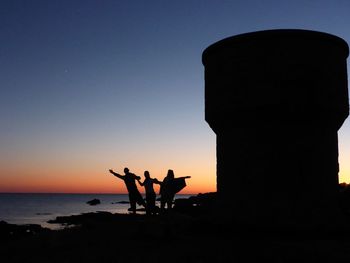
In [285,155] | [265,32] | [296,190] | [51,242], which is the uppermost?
[265,32]

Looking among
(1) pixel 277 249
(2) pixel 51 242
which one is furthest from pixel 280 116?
(2) pixel 51 242

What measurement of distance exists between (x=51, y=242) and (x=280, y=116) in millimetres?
4769

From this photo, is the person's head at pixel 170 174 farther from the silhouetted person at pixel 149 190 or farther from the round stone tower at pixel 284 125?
the round stone tower at pixel 284 125

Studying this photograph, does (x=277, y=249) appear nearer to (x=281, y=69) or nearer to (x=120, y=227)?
(x=281, y=69)

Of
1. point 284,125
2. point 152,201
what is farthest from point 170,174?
point 284,125

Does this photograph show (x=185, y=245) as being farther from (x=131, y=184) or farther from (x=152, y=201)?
(x=131, y=184)

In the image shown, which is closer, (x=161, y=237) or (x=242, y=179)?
(x=161, y=237)

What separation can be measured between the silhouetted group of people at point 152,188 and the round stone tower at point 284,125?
4.30 meters

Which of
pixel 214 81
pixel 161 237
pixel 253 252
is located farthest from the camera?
pixel 214 81

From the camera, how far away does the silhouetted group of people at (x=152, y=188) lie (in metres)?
11.8

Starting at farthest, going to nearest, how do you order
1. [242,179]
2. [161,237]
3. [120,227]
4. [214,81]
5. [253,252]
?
1. [120,227]
2. [214,81]
3. [242,179]
4. [161,237]
5. [253,252]

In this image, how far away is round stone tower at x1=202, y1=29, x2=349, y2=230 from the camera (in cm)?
711

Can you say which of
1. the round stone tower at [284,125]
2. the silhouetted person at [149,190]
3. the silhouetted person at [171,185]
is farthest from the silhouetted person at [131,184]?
the round stone tower at [284,125]

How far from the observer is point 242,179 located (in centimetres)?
742
